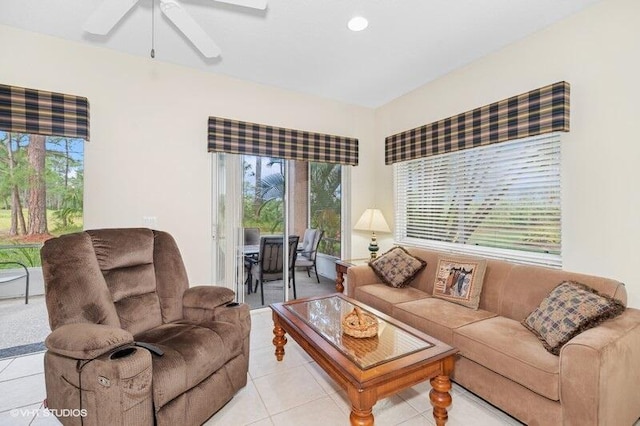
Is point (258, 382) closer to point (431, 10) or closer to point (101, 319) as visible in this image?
point (101, 319)

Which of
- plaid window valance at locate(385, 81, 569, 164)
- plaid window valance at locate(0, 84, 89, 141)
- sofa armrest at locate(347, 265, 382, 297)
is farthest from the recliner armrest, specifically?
plaid window valance at locate(385, 81, 569, 164)

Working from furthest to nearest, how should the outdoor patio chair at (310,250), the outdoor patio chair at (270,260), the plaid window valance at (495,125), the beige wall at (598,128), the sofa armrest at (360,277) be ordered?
the outdoor patio chair at (310,250) → the outdoor patio chair at (270,260) → the sofa armrest at (360,277) → the plaid window valance at (495,125) → the beige wall at (598,128)

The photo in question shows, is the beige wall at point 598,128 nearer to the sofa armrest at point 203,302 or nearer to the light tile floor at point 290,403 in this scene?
the light tile floor at point 290,403

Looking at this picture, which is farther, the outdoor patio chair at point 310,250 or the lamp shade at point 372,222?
the outdoor patio chair at point 310,250

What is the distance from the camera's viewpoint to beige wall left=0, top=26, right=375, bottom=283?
269cm

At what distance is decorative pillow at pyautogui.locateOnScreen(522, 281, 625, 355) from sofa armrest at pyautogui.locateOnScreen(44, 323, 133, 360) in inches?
92.4

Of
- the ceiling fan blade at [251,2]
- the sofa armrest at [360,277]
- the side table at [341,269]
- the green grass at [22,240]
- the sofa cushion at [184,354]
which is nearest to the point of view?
the sofa cushion at [184,354]

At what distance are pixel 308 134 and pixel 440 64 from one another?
164cm

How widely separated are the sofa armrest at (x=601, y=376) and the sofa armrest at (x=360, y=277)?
1.90m

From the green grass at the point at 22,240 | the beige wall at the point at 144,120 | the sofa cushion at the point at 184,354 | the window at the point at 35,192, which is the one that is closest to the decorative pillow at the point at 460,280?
the sofa cushion at the point at 184,354

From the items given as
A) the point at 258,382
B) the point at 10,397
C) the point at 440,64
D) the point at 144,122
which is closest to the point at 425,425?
the point at 258,382

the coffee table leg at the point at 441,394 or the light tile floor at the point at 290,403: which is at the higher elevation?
the coffee table leg at the point at 441,394

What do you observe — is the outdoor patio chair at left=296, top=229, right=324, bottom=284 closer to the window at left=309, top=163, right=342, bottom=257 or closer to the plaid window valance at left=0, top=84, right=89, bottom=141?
the window at left=309, top=163, right=342, bottom=257

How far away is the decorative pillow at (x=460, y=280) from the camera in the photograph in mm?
2584
